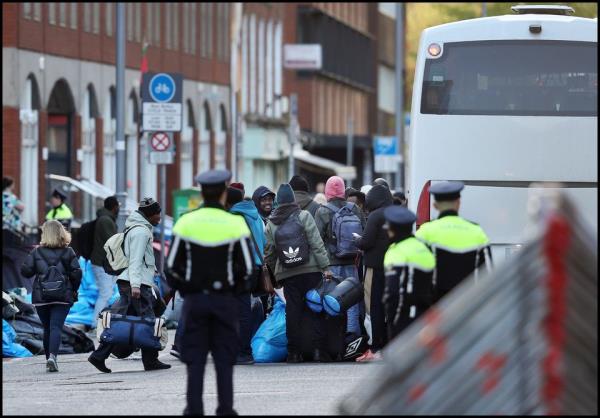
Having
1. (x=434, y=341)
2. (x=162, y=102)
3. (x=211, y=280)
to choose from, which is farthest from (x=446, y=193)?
(x=162, y=102)

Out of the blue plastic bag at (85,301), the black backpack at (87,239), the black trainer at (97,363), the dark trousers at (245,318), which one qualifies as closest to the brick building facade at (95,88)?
the blue plastic bag at (85,301)

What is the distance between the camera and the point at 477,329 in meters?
9.93

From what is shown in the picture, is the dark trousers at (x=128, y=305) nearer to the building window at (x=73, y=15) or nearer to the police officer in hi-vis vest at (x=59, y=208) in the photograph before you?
the police officer in hi-vis vest at (x=59, y=208)

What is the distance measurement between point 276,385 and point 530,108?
4860 mm

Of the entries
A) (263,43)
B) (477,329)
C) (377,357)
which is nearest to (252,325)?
(377,357)

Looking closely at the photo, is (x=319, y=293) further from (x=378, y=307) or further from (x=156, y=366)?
(x=156, y=366)

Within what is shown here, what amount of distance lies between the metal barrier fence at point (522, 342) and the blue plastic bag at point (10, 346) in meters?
11.7

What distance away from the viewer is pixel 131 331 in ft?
59.5

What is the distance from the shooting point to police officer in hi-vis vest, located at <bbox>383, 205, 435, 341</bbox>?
13758mm

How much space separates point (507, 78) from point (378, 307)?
279cm

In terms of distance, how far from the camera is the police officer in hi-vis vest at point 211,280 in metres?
12.5

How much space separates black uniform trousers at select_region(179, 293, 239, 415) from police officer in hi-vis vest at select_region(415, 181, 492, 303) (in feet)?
6.33

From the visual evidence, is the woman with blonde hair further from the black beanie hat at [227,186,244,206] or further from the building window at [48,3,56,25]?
the building window at [48,3,56,25]

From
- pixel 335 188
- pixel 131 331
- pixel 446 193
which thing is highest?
pixel 446 193
